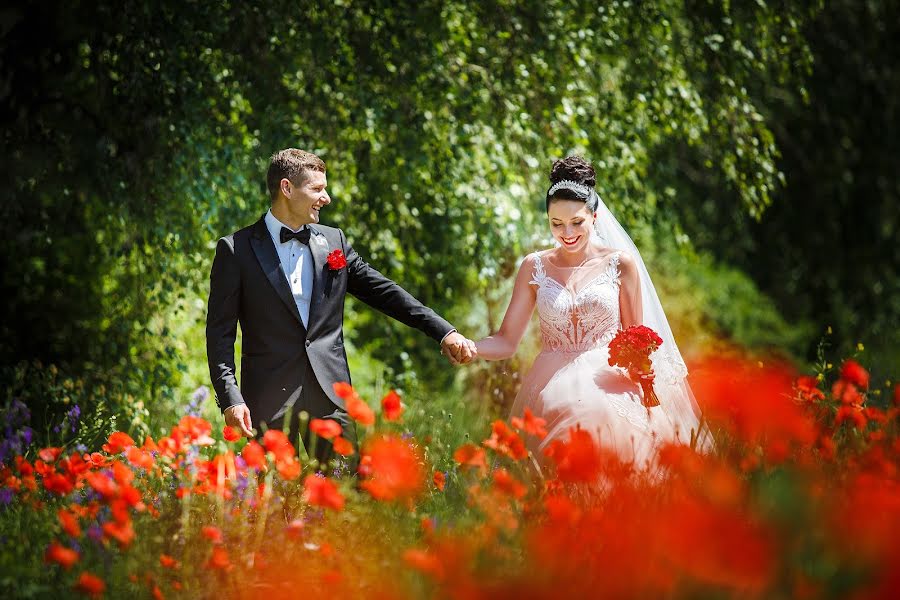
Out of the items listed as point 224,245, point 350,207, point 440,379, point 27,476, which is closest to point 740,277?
point 440,379

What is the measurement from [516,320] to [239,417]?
1.47m

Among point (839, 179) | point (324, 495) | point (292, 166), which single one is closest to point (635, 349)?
point (292, 166)

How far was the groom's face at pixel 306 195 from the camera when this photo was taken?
352 centimetres

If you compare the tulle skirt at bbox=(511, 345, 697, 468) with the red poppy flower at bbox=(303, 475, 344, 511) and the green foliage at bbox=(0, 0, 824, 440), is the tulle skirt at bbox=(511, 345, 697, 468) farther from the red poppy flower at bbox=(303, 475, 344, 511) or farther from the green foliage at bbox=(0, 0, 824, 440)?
the green foliage at bbox=(0, 0, 824, 440)

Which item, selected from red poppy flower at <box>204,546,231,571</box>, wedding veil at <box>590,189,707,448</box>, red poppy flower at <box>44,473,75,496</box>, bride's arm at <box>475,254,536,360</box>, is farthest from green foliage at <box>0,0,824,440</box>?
red poppy flower at <box>204,546,231,571</box>

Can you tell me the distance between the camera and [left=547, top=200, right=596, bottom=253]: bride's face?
4.02m

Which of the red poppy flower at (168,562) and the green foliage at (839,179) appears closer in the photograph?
the red poppy flower at (168,562)

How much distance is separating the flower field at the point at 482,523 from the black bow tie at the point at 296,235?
895 mm

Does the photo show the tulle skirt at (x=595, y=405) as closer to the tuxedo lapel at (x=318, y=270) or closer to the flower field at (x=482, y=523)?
the flower field at (x=482, y=523)

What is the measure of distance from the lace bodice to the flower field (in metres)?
0.70

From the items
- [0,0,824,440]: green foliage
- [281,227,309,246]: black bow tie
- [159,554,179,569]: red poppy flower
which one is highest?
[0,0,824,440]: green foliage

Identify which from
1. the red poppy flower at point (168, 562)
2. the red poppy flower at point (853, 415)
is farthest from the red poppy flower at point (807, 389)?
the red poppy flower at point (168, 562)

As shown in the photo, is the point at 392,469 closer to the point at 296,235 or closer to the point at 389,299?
the point at 296,235

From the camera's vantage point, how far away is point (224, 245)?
→ 11.6 ft
